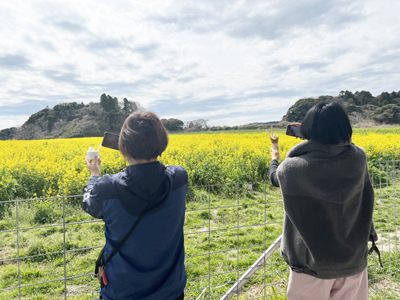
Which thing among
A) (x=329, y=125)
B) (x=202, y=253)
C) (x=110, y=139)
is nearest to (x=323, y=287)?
(x=329, y=125)

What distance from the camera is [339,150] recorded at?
143 cm

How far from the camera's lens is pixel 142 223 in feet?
4.10

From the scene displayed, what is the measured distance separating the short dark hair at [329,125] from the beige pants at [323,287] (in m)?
0.79

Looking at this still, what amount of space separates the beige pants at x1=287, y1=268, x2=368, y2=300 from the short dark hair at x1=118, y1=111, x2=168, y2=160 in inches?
43.3

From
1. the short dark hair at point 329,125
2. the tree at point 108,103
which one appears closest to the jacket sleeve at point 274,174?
the short dark hair at point 329,125

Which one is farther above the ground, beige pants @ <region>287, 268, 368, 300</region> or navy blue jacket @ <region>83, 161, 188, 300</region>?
navy blue jacket @ <region>83, 161, 188, 300</region>

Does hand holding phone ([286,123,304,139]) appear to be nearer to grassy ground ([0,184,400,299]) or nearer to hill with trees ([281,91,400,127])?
grassy ground ([0,184,400,299])

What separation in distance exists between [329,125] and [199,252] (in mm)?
2979

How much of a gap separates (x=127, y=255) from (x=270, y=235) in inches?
142

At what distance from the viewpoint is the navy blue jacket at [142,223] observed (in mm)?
1214

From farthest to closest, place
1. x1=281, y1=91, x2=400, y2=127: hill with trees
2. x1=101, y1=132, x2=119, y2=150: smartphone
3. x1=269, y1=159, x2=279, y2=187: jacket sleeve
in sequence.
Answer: x1=281, y1=91, x2=400, y2=127: hill with trees → x1=269, y1=159, x2=279, y2=187: jacket sleeve → x1=101, y1=132, x2=119, y2=150: smartphone

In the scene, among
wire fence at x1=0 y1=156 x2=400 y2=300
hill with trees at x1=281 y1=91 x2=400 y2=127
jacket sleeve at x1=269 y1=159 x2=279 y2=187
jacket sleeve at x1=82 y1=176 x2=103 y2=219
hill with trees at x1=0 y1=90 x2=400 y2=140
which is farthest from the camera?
hill with trees at x1=281 y1=91 x2=400 y2=127

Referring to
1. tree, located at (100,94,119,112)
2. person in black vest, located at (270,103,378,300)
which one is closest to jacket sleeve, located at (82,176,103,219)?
person in black vest, located at (270,103,378,300)

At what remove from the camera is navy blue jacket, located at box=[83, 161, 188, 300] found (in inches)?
47.8
